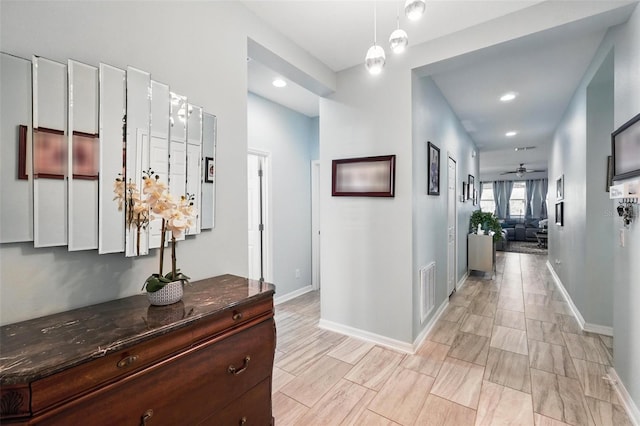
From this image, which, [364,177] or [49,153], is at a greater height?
[364,177]

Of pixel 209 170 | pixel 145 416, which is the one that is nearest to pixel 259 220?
pixel 209 170

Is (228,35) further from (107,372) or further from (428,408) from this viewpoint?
(428,408)

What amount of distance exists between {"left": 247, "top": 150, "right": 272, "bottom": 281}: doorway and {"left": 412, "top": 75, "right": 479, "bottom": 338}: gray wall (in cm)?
199

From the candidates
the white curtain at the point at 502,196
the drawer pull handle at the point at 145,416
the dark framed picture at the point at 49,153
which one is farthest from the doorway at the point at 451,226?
the white curtain at the point at 502,196

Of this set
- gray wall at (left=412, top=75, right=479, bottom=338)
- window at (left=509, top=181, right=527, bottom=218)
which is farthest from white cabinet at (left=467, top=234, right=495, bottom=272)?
window at (left=509, top=181, right=527, bottom=218)

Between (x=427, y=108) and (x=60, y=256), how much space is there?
317cm

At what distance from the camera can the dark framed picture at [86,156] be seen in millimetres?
1145

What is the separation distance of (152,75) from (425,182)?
8.28ft

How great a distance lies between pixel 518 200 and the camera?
12.6 meters

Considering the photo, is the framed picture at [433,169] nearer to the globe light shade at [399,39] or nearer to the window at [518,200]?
Answer: the globe light shade at [399,39]

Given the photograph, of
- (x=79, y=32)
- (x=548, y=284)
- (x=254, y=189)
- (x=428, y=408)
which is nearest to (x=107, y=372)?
(x=79, y=32)

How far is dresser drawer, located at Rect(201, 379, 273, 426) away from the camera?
4.12 feet

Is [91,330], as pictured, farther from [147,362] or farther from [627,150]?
[627,150]

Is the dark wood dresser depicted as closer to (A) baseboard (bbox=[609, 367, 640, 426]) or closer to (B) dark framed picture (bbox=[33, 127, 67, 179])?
(B) dark framed picture (bbox=[33, 127, 67, 179])
